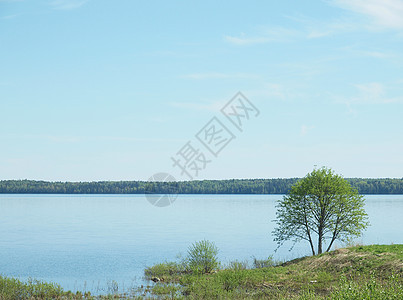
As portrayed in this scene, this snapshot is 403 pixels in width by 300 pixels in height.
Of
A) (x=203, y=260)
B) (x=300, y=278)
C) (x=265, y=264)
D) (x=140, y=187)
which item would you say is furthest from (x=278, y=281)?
(x=140, y=187)

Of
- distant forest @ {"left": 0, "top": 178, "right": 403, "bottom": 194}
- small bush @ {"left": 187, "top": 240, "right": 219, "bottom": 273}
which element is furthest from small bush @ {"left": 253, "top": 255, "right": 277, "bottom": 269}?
distant forest @ {"left": 0, "top": 178, "right": 403, "bottom": 194}

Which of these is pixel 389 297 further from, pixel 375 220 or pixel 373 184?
pixel 373 184

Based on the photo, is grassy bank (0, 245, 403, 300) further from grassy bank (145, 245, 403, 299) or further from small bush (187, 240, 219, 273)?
small bush (187, 240, 219, 273)

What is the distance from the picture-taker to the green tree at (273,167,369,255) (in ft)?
97.3

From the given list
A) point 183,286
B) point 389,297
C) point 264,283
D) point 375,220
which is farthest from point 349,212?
point 375,220

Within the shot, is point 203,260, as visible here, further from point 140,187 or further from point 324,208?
point 140,187

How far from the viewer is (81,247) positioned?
4584 centimetres

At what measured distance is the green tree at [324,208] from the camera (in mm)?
29672

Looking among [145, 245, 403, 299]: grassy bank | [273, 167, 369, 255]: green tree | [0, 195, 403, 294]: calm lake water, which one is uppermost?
[273, 167, 369, 255]: green tree

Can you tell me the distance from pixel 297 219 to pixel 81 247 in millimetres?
25163

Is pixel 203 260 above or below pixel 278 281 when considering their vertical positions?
above

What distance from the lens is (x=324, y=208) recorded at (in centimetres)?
3016

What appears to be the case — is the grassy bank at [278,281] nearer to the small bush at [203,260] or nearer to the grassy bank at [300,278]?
the grassy bank at [300,278]

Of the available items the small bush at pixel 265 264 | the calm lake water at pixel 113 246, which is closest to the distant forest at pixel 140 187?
the calm lake water at pixel 113 246
